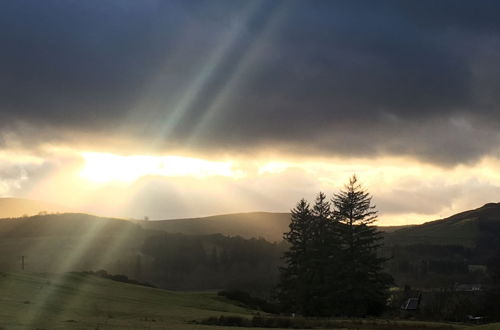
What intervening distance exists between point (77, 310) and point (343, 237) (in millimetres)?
31921

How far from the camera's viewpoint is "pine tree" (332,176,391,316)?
233 ft

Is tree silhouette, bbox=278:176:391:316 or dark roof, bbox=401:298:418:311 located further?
dark roof, bbox=401:298:418:311

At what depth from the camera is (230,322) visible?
5166 centimetres

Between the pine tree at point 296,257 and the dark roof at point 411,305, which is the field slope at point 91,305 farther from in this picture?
the dark roof at point 411,305

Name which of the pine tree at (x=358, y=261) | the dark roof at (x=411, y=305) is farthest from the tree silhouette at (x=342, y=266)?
the dark roof at (x=411, y=305)

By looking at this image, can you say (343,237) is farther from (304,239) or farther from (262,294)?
(262,294)

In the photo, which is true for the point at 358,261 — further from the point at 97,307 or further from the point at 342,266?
the point at 97,307

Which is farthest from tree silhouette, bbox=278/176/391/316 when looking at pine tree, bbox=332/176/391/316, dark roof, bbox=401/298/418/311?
dark roof, bbox=401/298/418/311

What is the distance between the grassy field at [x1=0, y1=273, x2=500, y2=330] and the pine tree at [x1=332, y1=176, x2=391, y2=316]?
1182 centimetres

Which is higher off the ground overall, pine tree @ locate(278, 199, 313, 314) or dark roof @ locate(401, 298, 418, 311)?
pine tree @ locate(278, 199, 313, 314)

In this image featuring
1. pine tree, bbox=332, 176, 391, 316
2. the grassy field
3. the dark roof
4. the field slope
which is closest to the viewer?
the grassy field

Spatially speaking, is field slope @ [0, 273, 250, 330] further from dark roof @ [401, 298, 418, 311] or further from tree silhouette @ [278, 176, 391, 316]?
dark roof @ [401, 298, 418, 311]

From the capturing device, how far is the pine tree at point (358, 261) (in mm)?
71062

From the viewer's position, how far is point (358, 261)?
7250 cm
